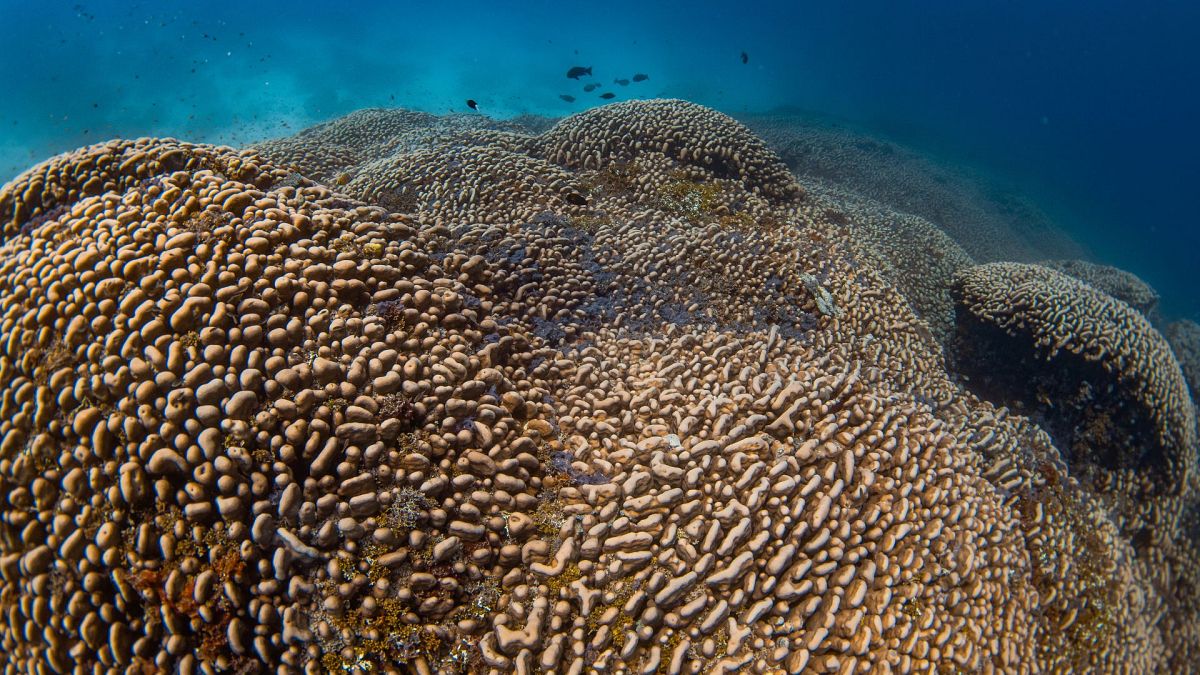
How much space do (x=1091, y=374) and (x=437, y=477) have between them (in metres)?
8.88

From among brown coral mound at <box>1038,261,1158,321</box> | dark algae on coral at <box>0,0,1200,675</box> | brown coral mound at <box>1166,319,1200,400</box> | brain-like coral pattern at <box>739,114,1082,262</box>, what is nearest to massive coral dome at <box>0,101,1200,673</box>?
dark algae on coral at <box>0,0,1200,675</box>

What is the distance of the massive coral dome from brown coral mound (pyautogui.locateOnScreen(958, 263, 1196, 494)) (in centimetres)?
277

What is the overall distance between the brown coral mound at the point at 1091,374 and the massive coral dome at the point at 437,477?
2.77 m

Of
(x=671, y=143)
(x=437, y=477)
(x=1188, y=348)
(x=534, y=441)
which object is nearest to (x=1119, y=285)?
(x=1188, y=348)

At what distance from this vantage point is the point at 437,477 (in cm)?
278

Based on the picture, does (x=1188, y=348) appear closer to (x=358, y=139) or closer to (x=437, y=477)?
(x=437, y=477)

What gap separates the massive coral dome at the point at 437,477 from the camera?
7.78 ft

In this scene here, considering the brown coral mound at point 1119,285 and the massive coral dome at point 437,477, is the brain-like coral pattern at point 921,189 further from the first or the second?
the massive coral dome at point 437,477

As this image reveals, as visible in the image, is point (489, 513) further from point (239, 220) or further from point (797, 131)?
point (797, 131)

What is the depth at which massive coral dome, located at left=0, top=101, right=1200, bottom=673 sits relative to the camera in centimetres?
237

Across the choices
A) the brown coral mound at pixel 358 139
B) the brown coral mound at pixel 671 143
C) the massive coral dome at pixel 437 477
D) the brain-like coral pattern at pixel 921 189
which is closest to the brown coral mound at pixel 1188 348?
the brain-like coral pattern at pixel 921 189

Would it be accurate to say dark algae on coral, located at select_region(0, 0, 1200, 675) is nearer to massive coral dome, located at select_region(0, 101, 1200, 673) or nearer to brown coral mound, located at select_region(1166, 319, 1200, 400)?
massive coral dome, located at select_region(0, 101, 1200, 673)

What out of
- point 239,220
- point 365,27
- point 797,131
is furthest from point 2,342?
point 365,27

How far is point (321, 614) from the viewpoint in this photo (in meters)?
2.40
